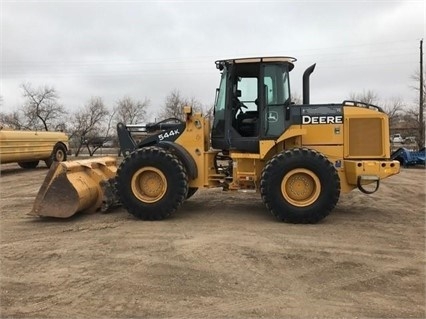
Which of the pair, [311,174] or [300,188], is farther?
[300,188]

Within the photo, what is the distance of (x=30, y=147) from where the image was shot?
18516 millimetres

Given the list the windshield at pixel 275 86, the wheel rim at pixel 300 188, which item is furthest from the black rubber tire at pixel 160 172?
the windshield at pixel 275 86

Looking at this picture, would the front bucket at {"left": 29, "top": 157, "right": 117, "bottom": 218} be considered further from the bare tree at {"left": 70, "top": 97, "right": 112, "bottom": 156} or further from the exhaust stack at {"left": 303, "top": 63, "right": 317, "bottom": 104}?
the bare tree at {"left": 70, "top": 97, "right": 112, "bottom": 156}

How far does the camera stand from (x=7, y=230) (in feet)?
24.1

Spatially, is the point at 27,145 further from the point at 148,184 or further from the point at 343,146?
the point at 343,146

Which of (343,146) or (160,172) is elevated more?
(343,146)

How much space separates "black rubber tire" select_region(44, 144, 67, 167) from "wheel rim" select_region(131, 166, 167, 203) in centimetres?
1364

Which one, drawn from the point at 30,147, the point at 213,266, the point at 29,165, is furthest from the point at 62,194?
the point at 29,165

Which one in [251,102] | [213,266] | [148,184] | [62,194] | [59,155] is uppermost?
[251,102]

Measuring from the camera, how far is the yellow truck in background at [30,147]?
1697 cm

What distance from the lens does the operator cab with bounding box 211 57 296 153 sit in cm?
800

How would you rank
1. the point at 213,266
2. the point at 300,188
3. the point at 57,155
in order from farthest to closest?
1. the point at 57,155
2. the point at 300,188
3. the point at 213,266

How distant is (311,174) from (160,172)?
2.52 metres

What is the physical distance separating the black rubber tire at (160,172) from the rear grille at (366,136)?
297cm
